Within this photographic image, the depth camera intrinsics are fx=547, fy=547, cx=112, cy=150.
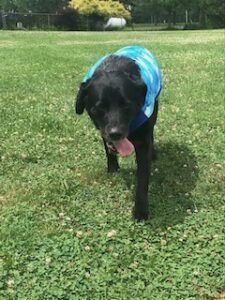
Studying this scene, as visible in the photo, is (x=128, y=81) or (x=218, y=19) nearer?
(x=128, y=81)

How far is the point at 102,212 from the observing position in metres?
5.49

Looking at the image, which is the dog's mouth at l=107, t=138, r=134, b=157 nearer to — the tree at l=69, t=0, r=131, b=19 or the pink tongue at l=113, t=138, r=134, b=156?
the pink tongue at l=113, t=138, r=134, b=156

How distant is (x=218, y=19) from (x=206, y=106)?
173ft

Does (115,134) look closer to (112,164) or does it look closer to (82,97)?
(82,97)

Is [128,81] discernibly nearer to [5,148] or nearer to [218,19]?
[5,148]

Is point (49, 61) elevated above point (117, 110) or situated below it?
below

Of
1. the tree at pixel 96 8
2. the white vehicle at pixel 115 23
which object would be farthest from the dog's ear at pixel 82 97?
the white vehicle at pixel 115 23

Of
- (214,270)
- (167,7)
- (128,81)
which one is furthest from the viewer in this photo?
(167,7)

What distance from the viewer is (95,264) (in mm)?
4598

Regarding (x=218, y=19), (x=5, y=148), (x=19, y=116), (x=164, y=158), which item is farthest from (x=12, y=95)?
(x=218, y=19)

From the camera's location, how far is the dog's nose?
15.4ft

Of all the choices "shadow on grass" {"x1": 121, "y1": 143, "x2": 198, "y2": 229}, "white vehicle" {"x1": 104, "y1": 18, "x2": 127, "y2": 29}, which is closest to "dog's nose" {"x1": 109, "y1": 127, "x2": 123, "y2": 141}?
"shadow on grass" {"x1": 121, "y1": 143, "x2": 198, "y2": 229}

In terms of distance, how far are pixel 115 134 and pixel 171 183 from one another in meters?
1.67

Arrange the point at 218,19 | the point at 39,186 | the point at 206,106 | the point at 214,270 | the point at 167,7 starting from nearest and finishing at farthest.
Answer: the point at 214,270, the point at 39,186, the point at 206,106, the point at 218,19, the point at 167,7
